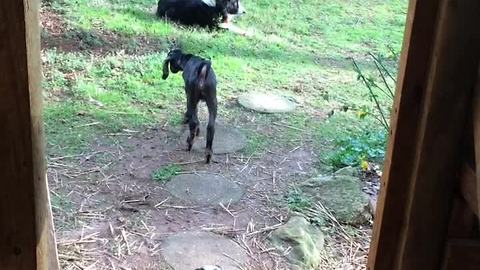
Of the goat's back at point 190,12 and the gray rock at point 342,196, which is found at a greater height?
the goat's back at point 190,12

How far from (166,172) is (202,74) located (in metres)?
0.76

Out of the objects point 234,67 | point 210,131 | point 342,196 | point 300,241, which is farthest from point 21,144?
point 234,67

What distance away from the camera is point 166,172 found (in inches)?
189

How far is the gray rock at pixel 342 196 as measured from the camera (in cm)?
424

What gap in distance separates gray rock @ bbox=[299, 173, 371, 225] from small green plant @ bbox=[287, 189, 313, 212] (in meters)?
0.04

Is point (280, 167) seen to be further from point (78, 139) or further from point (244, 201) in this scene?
point (78, 139)

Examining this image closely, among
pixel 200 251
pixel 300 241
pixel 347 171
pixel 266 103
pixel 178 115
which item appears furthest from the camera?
pixel 266 103

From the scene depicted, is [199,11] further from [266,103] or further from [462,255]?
[462,255]

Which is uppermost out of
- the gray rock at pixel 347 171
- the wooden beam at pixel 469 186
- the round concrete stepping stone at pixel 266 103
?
the wooden beam at pixel 469 186

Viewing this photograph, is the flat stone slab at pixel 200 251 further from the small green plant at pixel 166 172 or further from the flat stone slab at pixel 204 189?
the small green plant at pixel 166 172

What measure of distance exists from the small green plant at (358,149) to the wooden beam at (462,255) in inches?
110

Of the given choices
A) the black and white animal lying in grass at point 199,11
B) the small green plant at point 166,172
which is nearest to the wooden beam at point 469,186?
the small green plant at point 166,172

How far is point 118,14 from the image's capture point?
8078mm

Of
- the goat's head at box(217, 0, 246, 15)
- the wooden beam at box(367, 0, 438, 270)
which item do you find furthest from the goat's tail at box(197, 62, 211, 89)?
the goat's head at box(217, 0, 246, 15)
